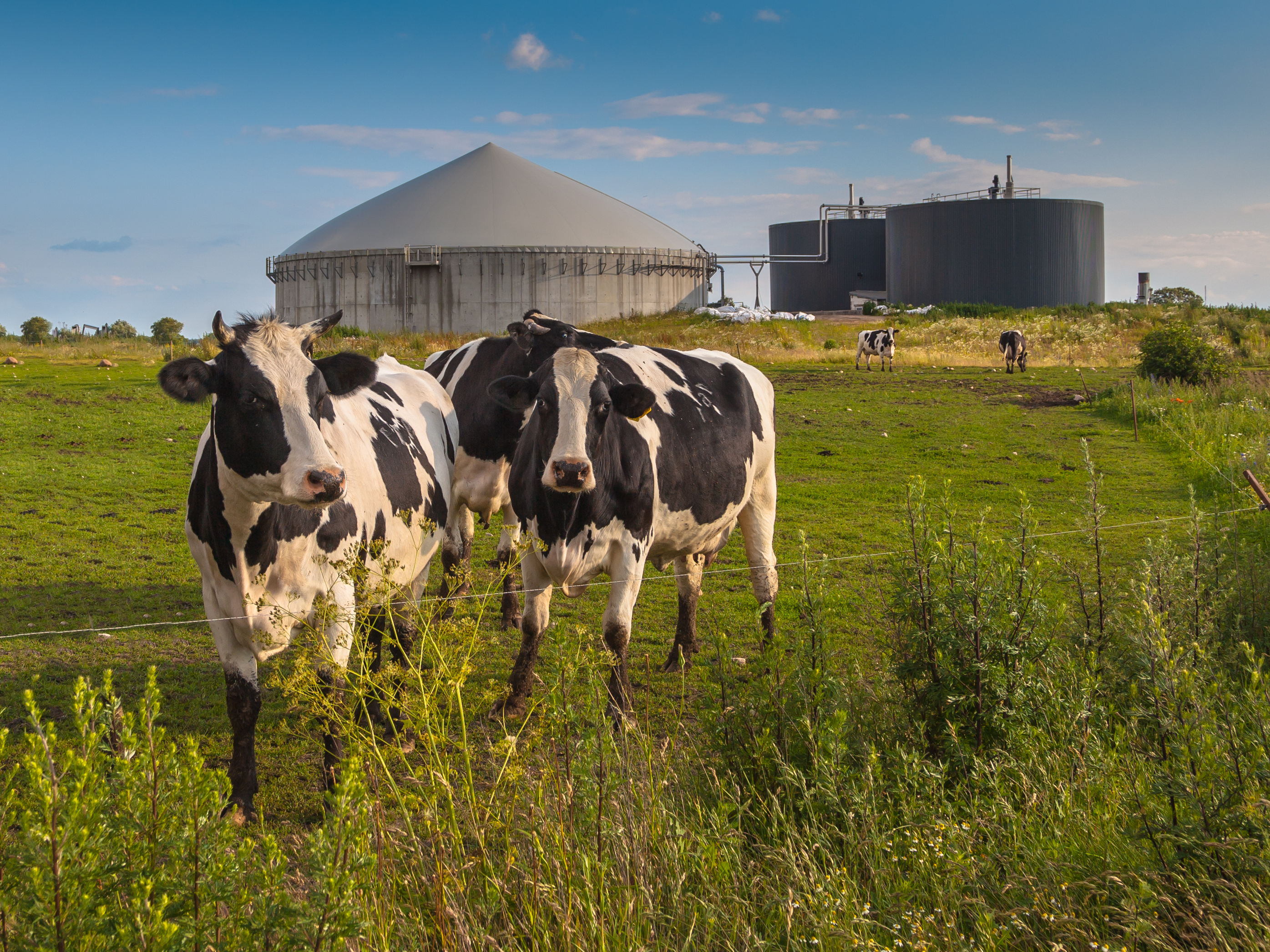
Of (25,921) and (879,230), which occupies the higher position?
(879,230)

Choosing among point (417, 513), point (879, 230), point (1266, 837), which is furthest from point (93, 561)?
point (879, 230)

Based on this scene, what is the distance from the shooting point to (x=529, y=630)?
603cm

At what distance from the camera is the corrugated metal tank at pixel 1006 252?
176ft

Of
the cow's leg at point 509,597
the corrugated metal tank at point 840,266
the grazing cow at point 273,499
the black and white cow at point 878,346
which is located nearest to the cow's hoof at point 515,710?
the grazing cow at point 273,499

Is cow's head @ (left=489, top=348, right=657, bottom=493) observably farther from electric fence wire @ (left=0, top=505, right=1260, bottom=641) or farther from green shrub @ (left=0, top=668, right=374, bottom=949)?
green shrub @ (left=0, top=668, right=374, bottom=949)

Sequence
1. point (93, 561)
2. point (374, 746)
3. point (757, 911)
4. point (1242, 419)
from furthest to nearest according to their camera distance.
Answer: point (1242, 419) < point (93, 561) < point (757, 911) < point (374, 746)

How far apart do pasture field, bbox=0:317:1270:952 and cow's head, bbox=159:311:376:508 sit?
94 cm

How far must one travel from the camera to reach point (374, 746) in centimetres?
285

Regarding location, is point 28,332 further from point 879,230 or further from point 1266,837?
point 1266,837

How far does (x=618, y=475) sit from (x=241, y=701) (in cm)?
231

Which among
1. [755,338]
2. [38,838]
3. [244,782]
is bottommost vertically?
[244,782]

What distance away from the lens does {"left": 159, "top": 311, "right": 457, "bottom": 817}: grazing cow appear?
14.0 feet

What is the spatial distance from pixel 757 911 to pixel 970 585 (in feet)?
6.13

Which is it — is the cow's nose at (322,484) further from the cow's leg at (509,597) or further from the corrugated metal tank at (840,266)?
the corrugated metal tank at (840,266)
